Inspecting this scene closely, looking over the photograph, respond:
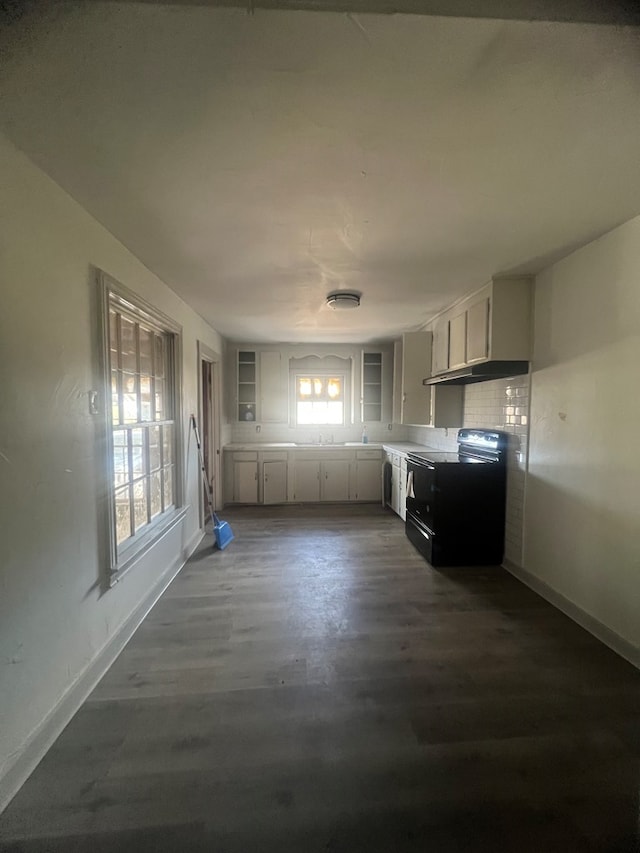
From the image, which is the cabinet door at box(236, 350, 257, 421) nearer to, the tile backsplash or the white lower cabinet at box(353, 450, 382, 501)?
the white lower cabinet at box(353, 450, 382, 501)

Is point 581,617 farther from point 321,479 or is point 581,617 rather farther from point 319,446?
point 319,446

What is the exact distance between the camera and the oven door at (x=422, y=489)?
124 inches

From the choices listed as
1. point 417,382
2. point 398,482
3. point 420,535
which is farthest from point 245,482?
point 417,382

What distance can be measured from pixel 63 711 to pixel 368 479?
4.14 metres

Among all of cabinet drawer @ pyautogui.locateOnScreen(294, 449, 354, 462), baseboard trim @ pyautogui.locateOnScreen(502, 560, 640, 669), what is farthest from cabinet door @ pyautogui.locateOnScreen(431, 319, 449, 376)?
baseboard trim @ pyautogui.locateOnScreen(502, 560, 640, 669)

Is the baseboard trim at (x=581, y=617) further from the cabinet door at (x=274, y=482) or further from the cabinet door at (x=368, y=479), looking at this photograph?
the cabinet door at (x=274, y=482)

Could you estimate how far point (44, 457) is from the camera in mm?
1434

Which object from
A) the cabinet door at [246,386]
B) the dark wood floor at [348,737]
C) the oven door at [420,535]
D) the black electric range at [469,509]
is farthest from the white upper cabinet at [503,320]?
the cabinet door at [246,386]

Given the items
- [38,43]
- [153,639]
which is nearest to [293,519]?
[153,639]

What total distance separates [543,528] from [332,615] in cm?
172

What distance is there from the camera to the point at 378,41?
937 mm

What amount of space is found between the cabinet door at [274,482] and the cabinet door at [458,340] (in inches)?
110

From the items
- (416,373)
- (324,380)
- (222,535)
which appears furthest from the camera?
(324,380)

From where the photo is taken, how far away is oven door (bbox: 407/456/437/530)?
Answer: 316 centimetres
